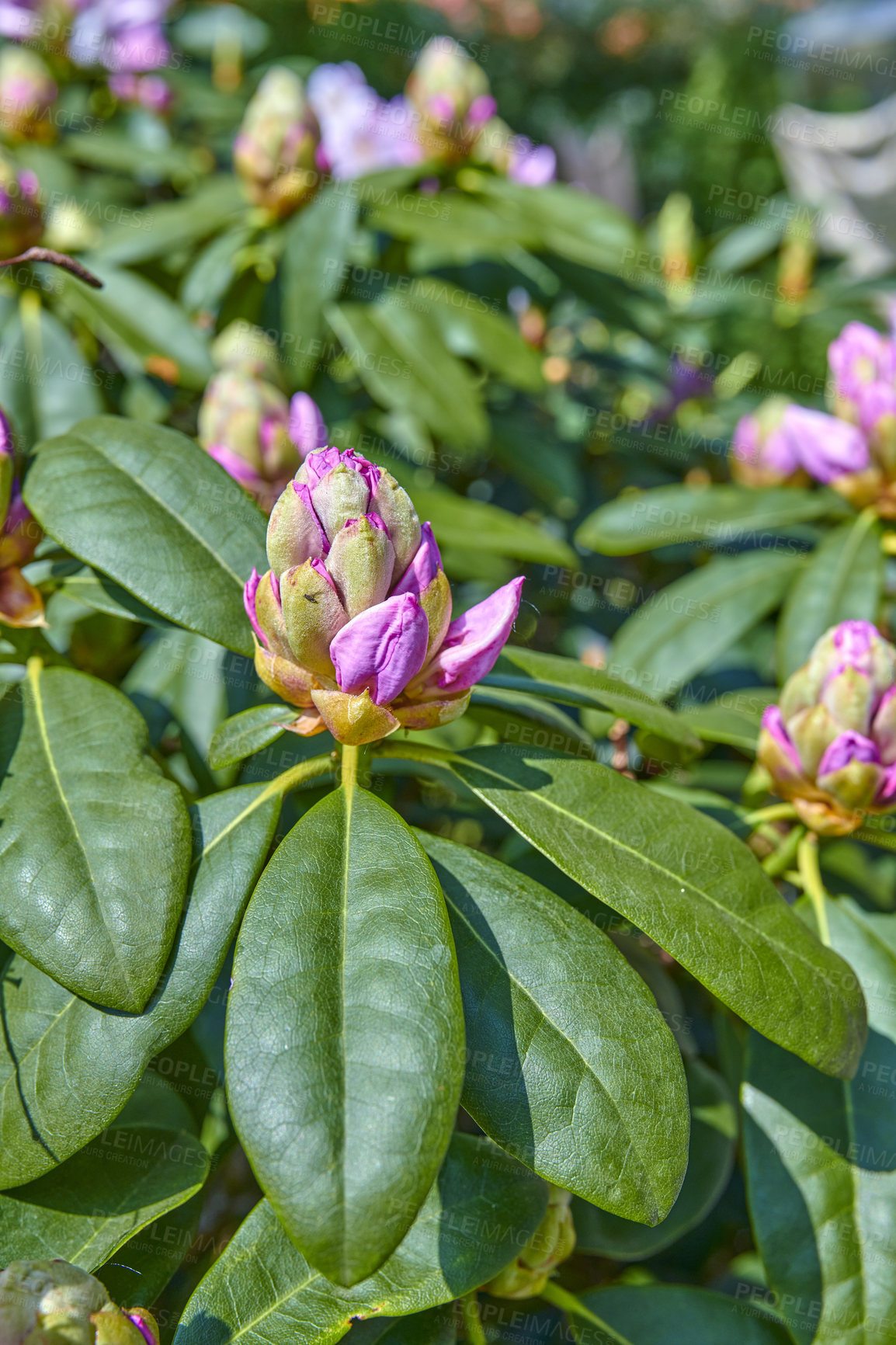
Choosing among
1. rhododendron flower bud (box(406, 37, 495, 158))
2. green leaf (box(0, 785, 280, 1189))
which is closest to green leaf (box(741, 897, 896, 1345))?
green leaf (box(0, 785, 280, 1189))

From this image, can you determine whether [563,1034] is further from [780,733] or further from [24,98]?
[24,98]

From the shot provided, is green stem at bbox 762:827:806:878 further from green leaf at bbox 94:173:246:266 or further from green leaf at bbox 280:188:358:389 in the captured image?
green leaf at bbox 94:173:246:266

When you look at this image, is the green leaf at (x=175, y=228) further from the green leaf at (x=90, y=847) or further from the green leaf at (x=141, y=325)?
Result: the green leaf at (x=90, y=847)

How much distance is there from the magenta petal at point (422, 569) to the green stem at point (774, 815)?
46 cm

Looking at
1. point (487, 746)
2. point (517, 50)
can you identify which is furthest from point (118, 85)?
point (517, 50)

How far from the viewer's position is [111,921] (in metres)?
0.67

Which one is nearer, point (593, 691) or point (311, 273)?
point (593, 691)

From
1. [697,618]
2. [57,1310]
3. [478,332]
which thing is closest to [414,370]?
[478,332]

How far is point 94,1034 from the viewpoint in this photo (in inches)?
26.6

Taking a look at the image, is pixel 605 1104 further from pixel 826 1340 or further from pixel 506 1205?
pixel 826 1340

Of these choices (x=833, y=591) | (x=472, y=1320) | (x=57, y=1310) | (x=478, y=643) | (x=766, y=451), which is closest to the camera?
(x=57, y=1310)

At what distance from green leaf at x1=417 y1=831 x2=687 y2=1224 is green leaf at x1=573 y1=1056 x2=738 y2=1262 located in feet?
1.21

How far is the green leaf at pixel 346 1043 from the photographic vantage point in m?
0.55

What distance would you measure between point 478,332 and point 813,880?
40.0 inches
